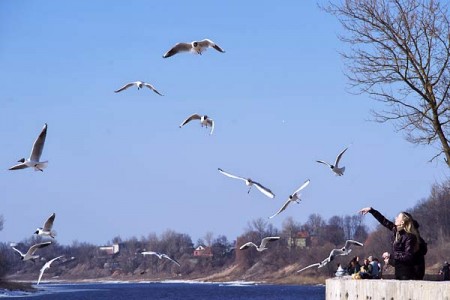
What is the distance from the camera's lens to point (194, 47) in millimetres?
22156

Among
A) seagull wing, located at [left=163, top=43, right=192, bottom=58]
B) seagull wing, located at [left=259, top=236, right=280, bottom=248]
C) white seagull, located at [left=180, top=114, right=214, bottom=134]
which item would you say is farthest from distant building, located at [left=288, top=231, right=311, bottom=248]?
seagull wing, located at [left=163, top=43, right=192, bottom=58]

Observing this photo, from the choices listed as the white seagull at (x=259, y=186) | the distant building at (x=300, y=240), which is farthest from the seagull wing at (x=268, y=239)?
the distant building at (x=300, y=240)

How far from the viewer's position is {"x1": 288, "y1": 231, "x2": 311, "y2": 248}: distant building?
497 feet

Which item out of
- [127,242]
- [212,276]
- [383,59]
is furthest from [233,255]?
[383,59]

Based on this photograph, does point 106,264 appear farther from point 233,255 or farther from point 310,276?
point 310,276

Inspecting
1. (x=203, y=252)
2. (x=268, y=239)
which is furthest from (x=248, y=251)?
(x=268, y=239)

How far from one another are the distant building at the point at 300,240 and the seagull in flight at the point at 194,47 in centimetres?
12854

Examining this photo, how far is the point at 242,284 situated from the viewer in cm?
17412

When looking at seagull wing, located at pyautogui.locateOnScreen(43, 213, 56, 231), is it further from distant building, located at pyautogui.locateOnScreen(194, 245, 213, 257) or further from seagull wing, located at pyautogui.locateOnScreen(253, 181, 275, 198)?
distant building, located at pyautogui.locateOnScreen(194, 245, 213, 257)

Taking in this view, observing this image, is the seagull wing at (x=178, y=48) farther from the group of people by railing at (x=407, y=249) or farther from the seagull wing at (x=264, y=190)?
the group of people by railing at (x=407, y=249)

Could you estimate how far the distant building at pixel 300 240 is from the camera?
497 ft

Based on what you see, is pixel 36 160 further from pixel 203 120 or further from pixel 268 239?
pixel 268 239

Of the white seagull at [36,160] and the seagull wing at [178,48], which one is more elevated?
the seagull wing at [178,48]

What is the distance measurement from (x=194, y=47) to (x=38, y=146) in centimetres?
366
